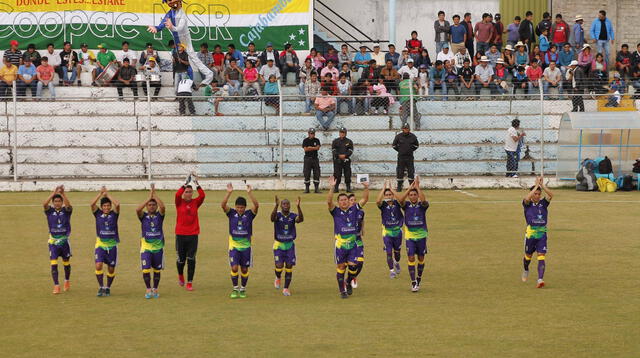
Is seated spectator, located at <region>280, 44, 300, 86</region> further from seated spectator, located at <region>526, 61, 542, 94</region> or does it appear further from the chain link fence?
seated spectator, located at <region>526, 61, 542, 94</region>

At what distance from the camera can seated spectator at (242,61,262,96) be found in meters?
32.8

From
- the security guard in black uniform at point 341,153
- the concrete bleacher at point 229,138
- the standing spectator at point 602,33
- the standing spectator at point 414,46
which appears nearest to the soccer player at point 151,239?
the security guard in black uniform at point 341,153

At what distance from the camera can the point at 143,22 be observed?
35.8m

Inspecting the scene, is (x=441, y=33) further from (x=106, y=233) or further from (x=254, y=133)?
(x=106, y=233)

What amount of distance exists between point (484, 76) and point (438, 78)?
155 cm

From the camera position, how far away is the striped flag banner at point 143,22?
116 feet

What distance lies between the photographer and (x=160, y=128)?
107 feet

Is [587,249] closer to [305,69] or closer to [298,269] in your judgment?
[298,269]

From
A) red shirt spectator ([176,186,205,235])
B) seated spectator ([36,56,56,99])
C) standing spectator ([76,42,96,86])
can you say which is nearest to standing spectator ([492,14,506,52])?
standing spectator ([76,42,96,86])

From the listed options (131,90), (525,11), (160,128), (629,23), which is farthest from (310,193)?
(629,23)

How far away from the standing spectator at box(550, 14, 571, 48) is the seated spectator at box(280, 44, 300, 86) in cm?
955

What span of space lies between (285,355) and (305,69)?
2272cm

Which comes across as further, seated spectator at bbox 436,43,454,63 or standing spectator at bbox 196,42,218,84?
seated spectator at bbox 436,43,454,63

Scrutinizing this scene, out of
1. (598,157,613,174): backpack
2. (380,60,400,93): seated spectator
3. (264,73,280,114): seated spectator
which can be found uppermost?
(380,60,400,93): seated spectator
